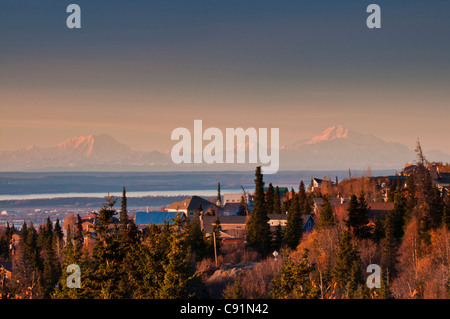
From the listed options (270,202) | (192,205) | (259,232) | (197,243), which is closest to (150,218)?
(192,205)

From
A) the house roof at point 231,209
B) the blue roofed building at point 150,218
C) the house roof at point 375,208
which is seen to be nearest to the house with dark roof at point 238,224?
the house roof at point 375,208

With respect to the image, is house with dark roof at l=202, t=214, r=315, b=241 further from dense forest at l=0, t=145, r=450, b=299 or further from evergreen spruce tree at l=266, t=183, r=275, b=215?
dense forest at l=0, t=145, r=450, b=299

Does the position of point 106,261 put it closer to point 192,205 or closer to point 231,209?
point 231,209

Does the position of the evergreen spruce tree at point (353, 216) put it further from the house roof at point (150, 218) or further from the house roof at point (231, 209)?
the house roof at point (231, 209)

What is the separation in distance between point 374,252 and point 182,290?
3333 cm

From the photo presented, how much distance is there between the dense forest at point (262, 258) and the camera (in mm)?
26938

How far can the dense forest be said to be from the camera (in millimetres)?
26938

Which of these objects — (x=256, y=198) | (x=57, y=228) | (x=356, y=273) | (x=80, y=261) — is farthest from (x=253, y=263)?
Result: (x=57, y=228)

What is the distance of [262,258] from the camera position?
2393 inches

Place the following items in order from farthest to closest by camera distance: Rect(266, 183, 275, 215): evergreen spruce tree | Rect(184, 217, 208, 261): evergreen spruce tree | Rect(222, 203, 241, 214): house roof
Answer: Rect(222, 203, 241, 214): house roof → Rect(266, 183, 275, 215): evergreen spruce tree → Rect(184, 217, 208, 261): evergreen spruce tree

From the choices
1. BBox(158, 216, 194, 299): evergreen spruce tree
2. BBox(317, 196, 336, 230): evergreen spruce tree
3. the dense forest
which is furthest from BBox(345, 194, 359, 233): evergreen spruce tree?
BBox(158, 216, 194, 299): evergreen spruce tree

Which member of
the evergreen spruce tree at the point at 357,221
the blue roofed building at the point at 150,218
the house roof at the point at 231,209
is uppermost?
the evergreen spruce tree at the point at 357,221
